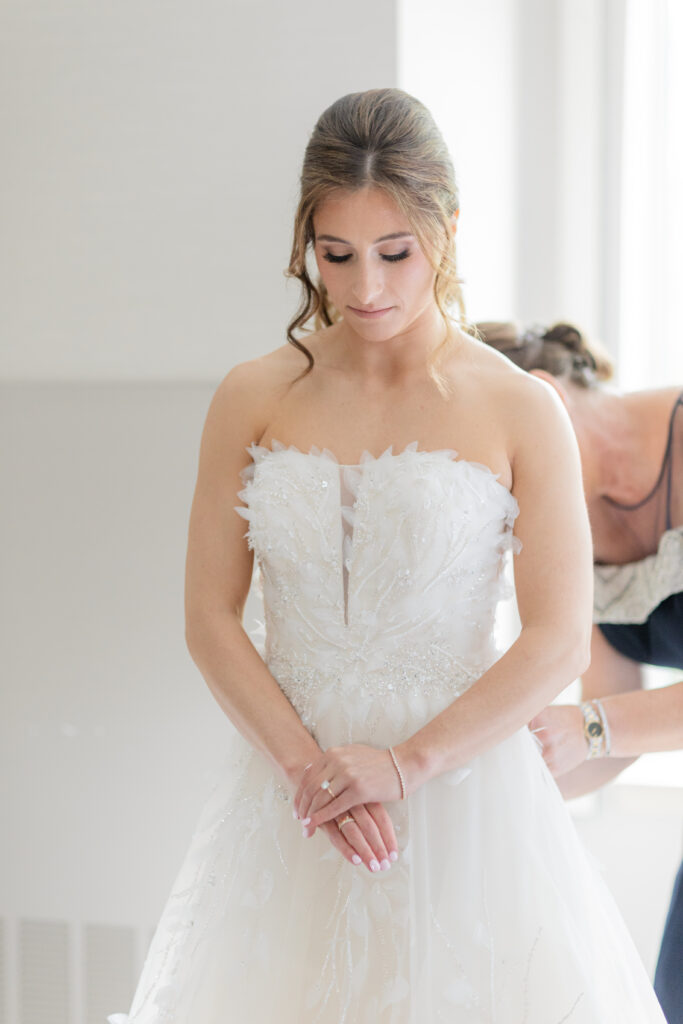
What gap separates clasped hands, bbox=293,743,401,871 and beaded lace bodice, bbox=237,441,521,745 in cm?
9

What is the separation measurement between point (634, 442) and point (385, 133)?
2.62ft

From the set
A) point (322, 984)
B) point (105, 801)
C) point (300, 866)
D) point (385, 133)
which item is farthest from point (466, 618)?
point (105, 801)

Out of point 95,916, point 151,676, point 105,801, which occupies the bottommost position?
point 95,916

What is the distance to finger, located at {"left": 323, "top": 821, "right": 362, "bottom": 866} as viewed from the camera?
1327 mm

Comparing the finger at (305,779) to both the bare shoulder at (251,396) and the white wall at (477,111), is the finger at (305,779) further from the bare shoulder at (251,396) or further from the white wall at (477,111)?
the white wall at (477,111)

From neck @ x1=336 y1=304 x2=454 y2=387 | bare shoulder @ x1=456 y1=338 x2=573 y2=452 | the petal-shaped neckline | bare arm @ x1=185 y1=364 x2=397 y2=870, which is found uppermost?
neck @ x1=336 y1=304 x2=454 y2=387

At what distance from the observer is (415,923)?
1355mm

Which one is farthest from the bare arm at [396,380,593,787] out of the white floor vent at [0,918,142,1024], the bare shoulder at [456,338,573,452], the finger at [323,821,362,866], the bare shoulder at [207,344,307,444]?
the white floor vent at [0,918,142,1024]

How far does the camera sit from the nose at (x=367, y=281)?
1328mm

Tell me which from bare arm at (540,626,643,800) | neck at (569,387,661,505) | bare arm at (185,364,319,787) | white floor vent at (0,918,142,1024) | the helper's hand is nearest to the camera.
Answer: bare arm at (185,364,319,787)

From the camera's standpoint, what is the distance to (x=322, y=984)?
53.1 inches

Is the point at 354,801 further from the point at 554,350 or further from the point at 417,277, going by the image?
the point at 554,350

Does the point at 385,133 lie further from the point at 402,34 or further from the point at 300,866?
the point at 300,866

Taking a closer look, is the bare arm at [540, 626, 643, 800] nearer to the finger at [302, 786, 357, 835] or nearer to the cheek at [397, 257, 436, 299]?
the finger at [302, 786, 357, 835]
